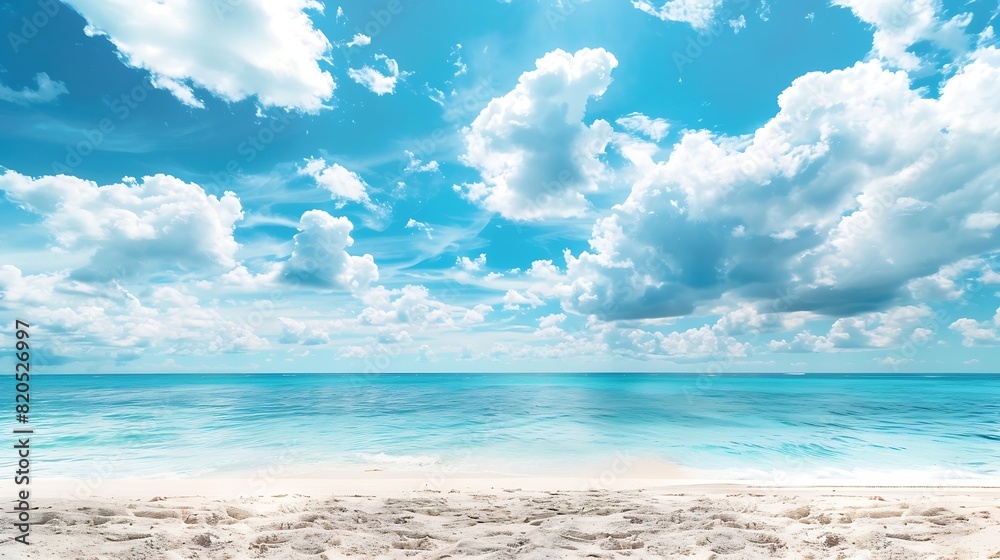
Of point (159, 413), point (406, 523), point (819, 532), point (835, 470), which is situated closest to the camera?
point (819, 532)

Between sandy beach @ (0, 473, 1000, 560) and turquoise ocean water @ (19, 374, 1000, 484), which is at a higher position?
sandy beach @ (0, 473, 1000, 560)

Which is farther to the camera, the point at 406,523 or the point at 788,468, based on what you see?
the point at 788,468

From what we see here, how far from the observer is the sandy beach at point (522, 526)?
5.74 metres

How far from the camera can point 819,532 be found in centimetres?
648

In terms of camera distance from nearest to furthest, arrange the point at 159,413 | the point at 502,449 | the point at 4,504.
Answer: the point at 4,504 < the point at 502,449 < the point at 159,413

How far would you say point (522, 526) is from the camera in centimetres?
699

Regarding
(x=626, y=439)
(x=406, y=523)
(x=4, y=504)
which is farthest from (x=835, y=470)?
(x=4, y=504)

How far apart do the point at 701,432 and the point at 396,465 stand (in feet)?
45.9

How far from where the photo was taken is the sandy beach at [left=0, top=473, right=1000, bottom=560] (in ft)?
18.8

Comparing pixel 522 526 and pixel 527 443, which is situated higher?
pixel 522 526

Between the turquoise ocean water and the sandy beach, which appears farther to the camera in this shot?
the turquoise ocean water

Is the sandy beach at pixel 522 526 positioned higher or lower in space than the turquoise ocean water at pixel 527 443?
higher

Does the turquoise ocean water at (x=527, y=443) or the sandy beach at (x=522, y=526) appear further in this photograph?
the turquoise ocean water at (x=527, y=443)

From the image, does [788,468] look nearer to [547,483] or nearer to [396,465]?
[547,483]
